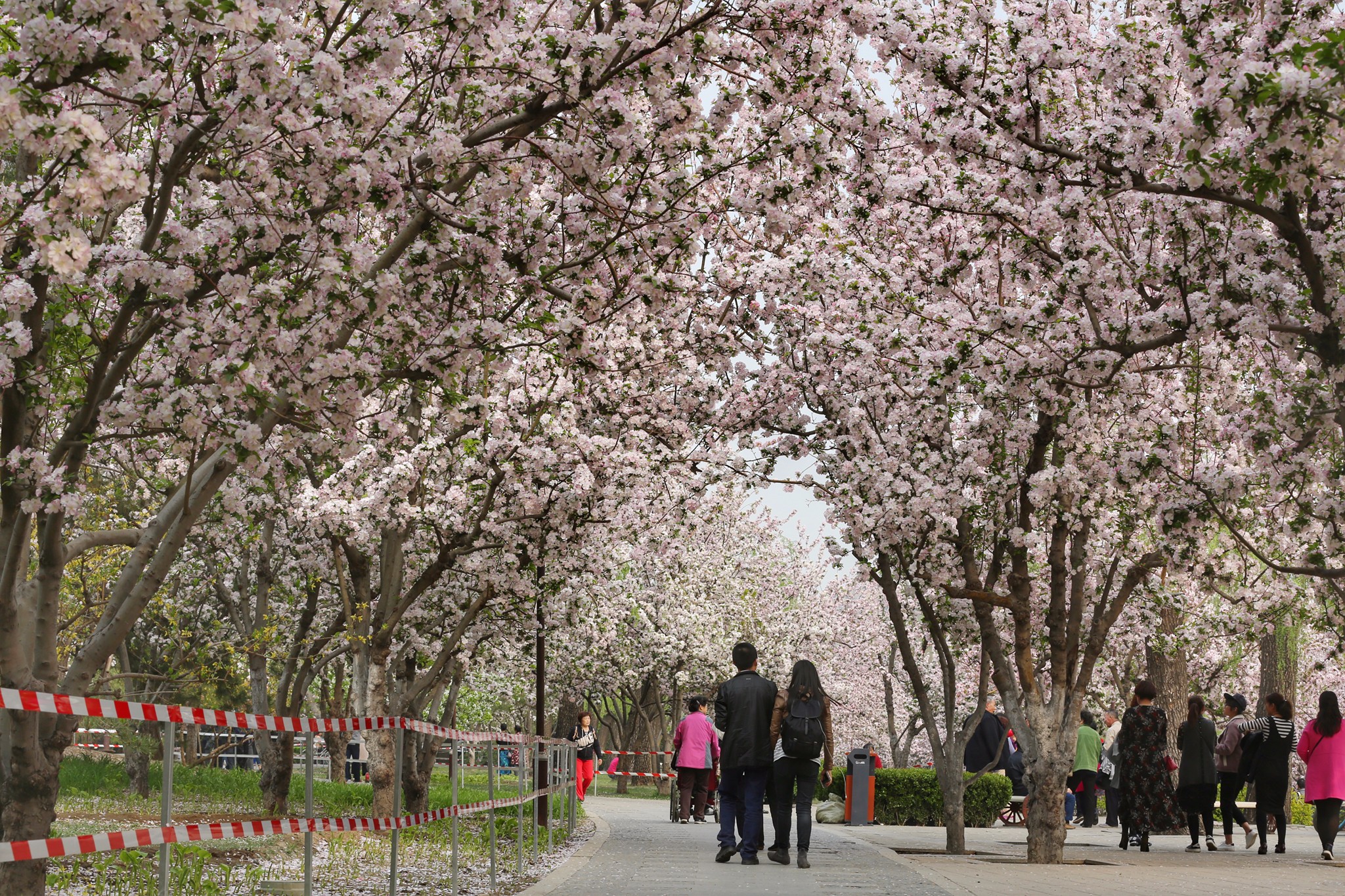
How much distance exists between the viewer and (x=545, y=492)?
1565 cm

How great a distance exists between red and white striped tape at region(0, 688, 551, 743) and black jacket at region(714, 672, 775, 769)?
5203mm

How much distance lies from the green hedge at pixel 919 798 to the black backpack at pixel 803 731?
1302cm

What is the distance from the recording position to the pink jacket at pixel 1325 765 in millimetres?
16156

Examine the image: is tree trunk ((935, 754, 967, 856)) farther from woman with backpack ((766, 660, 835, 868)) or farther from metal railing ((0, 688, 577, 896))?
metal railing ((0, 688, 577, 896))

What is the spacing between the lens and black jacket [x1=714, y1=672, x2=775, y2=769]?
12773 millimetres

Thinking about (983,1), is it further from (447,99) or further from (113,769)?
(113,769)

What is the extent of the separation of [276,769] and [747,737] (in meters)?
9.57

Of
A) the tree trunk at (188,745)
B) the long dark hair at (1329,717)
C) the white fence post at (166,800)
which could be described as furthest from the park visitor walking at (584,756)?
the white fence post at (166,800)

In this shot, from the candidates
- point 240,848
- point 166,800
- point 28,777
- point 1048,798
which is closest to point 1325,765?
point 1048,798

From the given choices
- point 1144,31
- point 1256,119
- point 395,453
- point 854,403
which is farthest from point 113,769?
point 1256,119

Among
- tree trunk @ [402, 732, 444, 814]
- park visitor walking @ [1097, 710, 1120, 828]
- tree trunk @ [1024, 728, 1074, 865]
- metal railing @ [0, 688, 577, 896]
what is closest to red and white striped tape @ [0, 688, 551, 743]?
metal railing @ [0, 688, 577, 896]

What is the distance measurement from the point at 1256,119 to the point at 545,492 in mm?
10129

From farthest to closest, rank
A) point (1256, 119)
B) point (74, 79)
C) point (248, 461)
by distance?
1. point (248, 461)
2. point (1256, 119)
3. point (74, 79)

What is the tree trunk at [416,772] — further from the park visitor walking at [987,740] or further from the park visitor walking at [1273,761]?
the park visitor walking at [1273,761]
